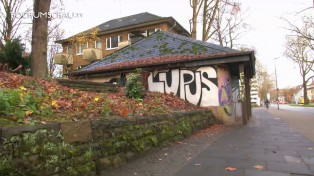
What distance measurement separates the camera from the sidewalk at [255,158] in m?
5.16

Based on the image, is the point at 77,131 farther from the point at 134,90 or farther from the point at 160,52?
the point at 160,52

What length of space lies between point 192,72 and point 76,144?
398 inches

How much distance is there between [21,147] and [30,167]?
10.9 inches

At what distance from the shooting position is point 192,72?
14039 mm

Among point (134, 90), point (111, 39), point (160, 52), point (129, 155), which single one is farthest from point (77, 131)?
point (111, 39)

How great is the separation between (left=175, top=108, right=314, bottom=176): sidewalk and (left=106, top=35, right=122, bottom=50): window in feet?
95.3

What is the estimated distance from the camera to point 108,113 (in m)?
5.98

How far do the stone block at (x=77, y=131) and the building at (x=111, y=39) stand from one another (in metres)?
27.5

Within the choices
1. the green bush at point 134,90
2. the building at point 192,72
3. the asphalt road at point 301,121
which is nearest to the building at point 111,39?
the asphalt road at point 301,121

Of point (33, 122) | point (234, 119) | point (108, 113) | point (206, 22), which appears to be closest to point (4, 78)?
point (108, 113)

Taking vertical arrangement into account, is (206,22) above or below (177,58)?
above

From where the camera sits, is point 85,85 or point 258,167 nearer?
point 258,167

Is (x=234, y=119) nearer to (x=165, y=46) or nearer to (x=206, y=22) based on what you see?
(x=165, y=46)

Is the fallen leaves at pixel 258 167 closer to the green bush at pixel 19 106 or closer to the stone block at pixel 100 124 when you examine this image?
the stone block at pixel 100 124
